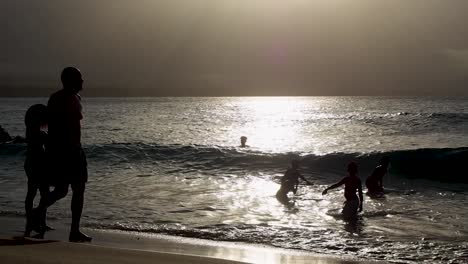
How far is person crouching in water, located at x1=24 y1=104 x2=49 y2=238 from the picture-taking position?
6.26m

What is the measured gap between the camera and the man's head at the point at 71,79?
5.80 m

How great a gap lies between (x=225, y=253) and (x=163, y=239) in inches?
56.8

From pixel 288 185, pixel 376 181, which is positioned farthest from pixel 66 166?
pixel 376 181

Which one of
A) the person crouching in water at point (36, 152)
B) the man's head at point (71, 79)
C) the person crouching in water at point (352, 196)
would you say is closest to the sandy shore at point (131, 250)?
the person crouching in water at point (36, 152)

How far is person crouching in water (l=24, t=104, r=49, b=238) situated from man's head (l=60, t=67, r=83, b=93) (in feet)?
1.68

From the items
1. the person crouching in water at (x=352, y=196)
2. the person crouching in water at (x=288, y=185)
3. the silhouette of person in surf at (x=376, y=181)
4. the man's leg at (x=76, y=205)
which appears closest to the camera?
the man's leg at (x=76, y=205)

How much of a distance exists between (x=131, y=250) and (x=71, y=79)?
2.11 meters

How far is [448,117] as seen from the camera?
166ft

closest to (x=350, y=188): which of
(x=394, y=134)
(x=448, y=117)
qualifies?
(x=394, y=134)

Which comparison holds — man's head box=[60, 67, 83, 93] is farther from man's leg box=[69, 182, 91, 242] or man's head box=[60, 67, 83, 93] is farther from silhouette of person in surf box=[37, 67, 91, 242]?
man's leg box=[69, 182, 91, 242]

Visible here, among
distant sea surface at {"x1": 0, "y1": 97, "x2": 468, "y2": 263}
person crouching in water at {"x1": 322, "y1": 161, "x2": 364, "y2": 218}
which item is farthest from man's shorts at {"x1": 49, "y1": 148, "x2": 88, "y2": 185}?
person crouching in water at {"x1": 322, "y1": 161, "x2": 364, "y2": 218}

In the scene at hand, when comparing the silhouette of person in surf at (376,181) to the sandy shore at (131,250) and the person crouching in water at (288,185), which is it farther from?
the sandy shore at (131,250)

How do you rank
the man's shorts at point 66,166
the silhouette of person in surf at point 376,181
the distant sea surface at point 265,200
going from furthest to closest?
the silhouette of person in surf at point 376,181, the distant sea surface at point 265,200, the man's shorts at point 66,166

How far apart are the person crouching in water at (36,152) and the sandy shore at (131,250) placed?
602mm
